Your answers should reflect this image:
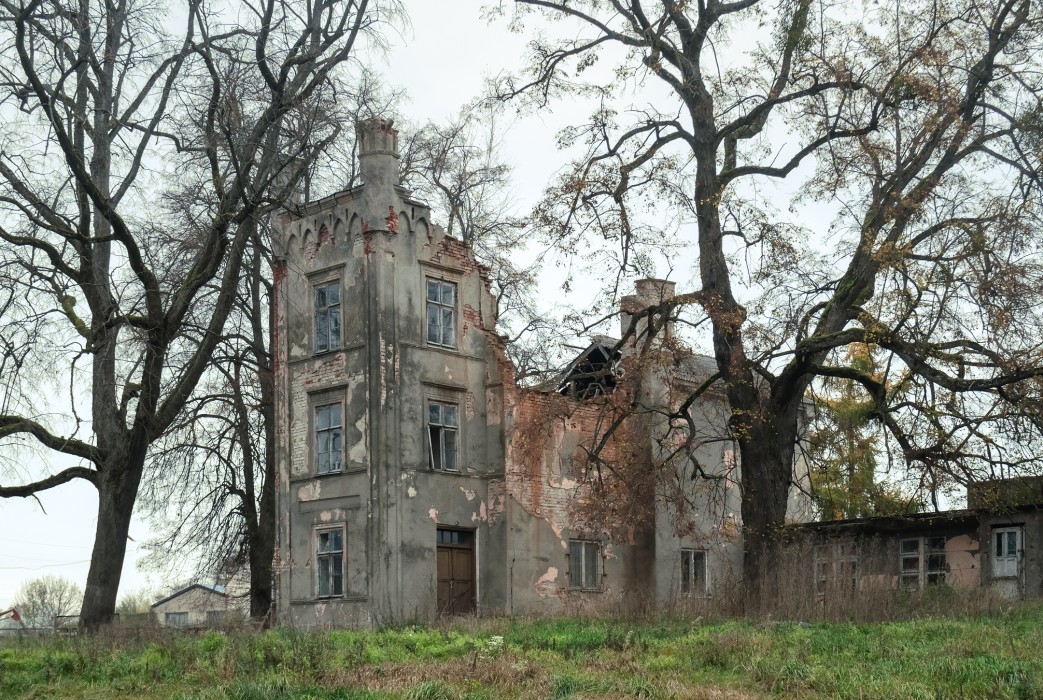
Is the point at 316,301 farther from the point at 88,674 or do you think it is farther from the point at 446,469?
the point at 88,674

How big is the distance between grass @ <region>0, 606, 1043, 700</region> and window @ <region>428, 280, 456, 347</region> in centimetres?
1196

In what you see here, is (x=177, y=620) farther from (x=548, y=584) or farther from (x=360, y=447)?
(x=360, y=447)

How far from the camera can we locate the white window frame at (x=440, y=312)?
1184 inches

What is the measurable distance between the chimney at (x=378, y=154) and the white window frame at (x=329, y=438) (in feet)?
17.5

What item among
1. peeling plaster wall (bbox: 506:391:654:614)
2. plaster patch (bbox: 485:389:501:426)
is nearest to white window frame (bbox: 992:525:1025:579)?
peeling plaster wall (bbox: 506:391:654:614)

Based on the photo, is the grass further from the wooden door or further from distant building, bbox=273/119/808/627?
the wooden door

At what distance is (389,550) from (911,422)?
1167 centimetres

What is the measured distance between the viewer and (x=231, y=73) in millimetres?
23703

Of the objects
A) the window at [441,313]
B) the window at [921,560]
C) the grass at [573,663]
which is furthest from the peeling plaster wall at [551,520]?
the grass at [573,663]

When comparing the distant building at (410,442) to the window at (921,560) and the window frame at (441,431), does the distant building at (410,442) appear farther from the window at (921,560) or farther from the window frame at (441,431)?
the window at (921,560)

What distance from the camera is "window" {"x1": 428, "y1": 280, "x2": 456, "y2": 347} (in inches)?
1188

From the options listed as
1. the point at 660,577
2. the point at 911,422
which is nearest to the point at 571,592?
the point at 660,577

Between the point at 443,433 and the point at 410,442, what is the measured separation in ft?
4.23

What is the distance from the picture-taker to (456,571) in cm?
2956
